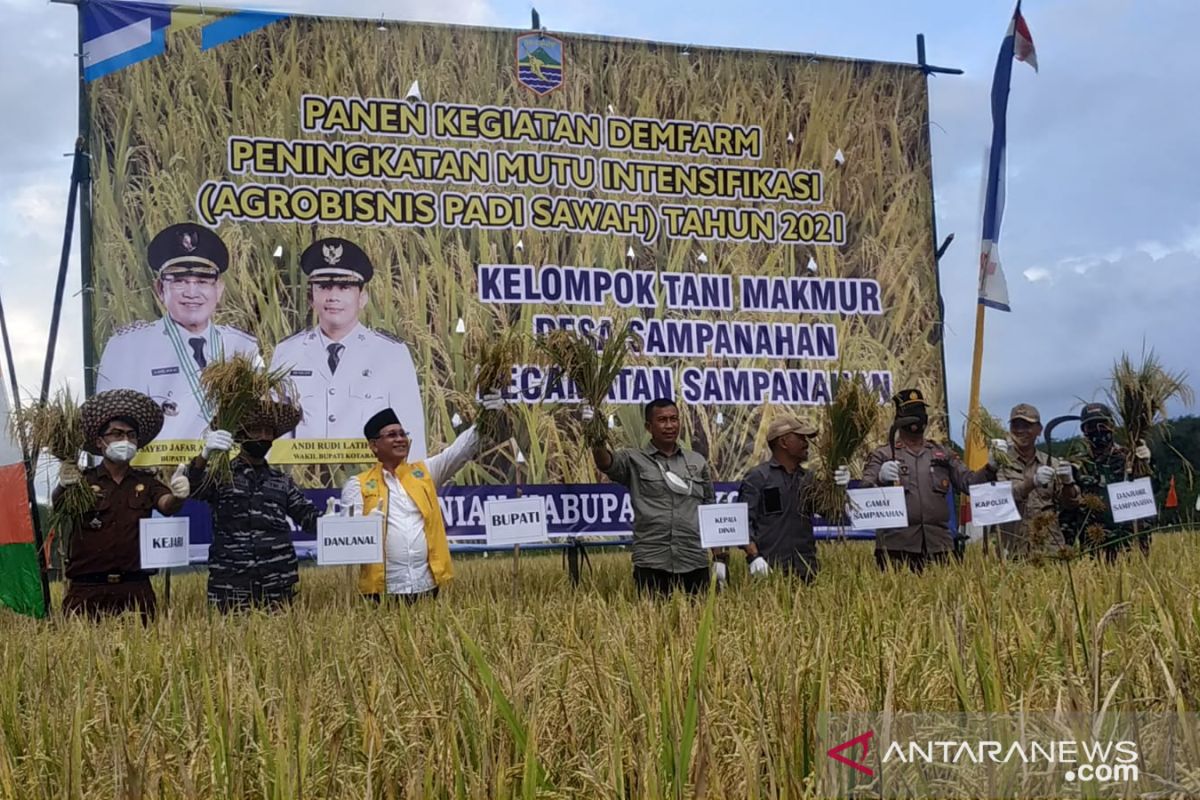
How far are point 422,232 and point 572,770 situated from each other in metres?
6.09

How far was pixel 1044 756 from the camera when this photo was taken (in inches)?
72.1

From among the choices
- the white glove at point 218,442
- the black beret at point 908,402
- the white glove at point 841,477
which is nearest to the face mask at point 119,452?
the white glove at point 218,442

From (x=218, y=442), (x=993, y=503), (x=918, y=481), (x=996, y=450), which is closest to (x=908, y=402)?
(x=918, y=481)

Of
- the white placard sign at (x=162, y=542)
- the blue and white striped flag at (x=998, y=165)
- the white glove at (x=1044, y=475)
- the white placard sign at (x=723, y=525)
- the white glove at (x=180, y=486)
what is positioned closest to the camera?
the white placard sign at (x=162, y=542)

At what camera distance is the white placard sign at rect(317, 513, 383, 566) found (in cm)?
537

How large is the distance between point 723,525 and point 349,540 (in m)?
2.11

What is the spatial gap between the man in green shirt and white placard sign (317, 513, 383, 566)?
1351 mm

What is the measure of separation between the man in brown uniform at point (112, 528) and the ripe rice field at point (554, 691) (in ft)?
5.43

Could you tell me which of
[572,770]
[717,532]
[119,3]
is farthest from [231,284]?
[572,770]

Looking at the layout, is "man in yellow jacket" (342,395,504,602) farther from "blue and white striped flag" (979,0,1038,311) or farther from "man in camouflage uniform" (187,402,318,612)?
"blue and white striped flag" (979,0,1038,311)

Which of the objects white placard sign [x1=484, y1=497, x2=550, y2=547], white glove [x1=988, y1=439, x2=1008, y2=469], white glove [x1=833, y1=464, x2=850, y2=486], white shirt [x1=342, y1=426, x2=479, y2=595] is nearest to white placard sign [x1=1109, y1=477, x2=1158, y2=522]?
white glove [x1=988, y1=439, x2=1008, y2=469]

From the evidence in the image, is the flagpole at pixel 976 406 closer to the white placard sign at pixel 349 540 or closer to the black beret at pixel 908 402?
the black beret at pixel 908 402

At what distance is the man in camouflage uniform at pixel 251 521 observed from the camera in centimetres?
560

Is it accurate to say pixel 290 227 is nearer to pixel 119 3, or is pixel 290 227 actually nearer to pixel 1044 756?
pixel 119 3
